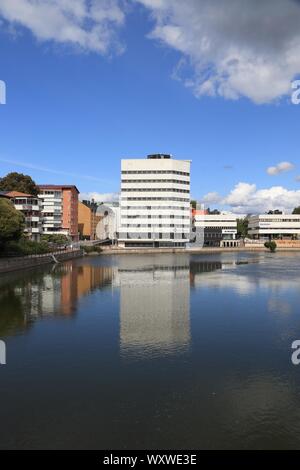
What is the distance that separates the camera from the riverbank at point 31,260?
6322 centimetres

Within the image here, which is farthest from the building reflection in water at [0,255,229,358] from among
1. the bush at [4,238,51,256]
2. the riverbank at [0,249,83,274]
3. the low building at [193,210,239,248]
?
the low building at [193,210,239,248]

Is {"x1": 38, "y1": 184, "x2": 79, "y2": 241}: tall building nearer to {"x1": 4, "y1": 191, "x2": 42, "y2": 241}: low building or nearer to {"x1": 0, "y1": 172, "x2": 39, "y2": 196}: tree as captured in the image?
{"x1": 0, "y1": 172, "x2": 39, "y2": 196}: tree

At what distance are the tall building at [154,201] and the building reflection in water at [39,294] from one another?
3280 inches

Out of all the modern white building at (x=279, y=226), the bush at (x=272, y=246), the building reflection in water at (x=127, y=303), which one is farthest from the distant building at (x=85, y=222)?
the building reflection in water at (x=127, y=303)

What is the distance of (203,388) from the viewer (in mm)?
18859

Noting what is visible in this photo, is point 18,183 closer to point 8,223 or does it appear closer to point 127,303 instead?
point 8,223

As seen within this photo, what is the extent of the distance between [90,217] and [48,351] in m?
156

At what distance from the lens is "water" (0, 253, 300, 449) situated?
14.9 m

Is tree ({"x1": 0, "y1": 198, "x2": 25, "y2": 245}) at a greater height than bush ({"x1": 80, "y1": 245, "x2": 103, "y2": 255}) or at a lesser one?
greater

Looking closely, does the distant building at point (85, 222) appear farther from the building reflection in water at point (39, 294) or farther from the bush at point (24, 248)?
the building reflection in water at point (39, 294)

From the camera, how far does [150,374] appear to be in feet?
67.5

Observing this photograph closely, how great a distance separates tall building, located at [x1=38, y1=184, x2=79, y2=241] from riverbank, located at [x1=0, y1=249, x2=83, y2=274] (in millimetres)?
23052
